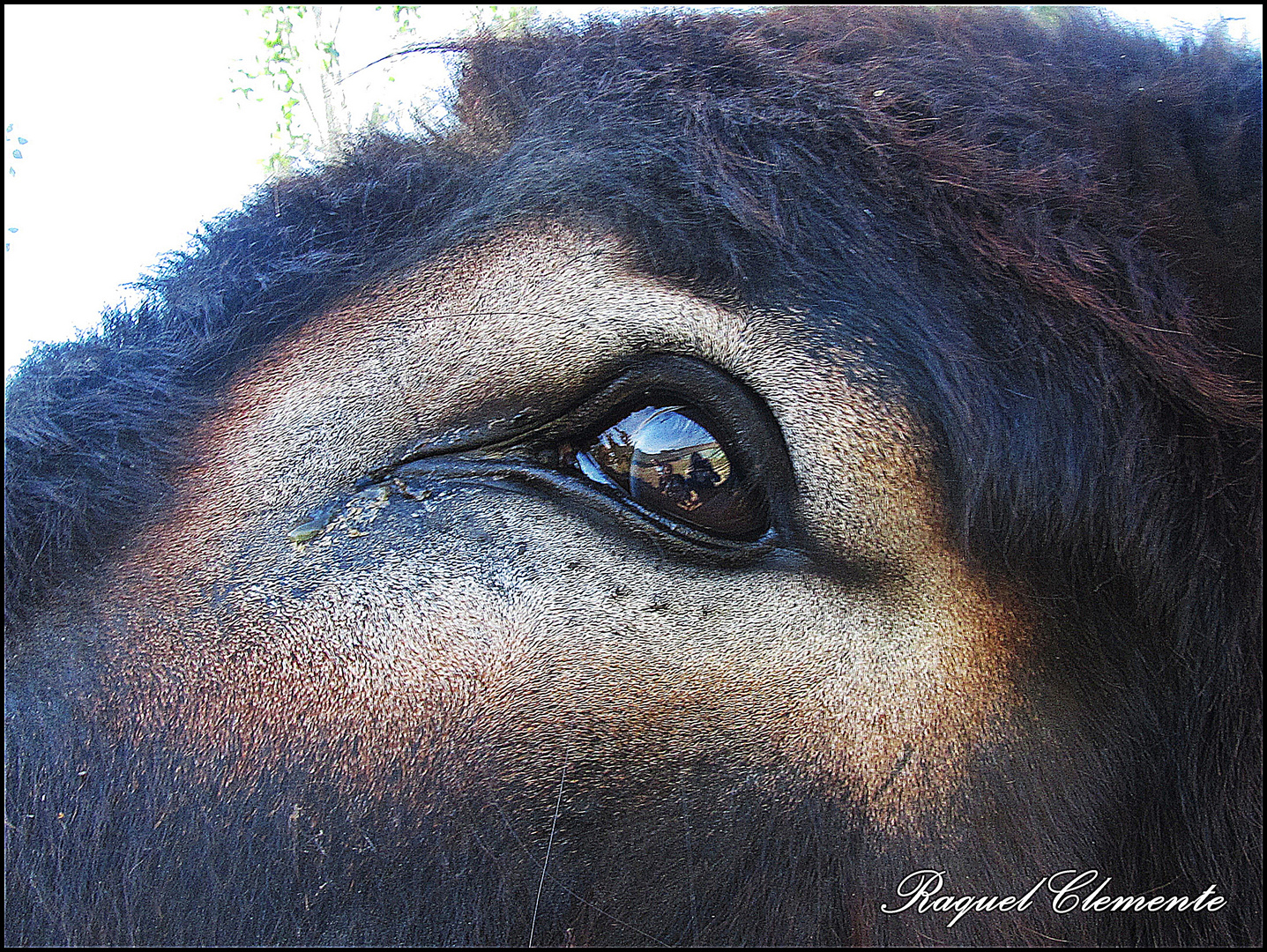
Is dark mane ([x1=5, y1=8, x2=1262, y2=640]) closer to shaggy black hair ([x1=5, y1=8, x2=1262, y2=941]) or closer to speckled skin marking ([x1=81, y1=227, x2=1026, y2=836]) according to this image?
shaggy black hair ([x1=5, y1=8, x2=1262, y2=941])

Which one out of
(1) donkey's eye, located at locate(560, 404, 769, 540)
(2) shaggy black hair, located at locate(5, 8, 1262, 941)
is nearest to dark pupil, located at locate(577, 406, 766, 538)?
(1) donkey's eye, located at locate(560, 404, 769, 540)

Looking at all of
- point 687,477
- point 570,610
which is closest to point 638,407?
point 687,477

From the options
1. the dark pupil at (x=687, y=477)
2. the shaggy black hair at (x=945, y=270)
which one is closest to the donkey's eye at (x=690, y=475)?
the dark pupil at (x=687, y=477)

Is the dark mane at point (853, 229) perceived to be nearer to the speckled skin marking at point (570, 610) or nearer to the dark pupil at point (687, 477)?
the speckled skin marking at point (570, 610)

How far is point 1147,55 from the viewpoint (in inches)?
68.9

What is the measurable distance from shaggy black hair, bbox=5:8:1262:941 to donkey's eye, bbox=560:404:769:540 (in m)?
0.24

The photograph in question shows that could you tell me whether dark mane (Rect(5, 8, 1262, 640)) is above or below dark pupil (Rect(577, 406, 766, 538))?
above

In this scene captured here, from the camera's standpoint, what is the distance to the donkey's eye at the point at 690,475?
4.91ft

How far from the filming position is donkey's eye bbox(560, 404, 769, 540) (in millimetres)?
1498

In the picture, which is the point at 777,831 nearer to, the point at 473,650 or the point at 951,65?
the point at 473,650

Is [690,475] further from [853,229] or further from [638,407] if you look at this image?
[853,229]

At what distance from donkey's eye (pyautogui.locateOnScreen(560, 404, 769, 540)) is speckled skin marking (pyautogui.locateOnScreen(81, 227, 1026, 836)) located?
0.07 metres

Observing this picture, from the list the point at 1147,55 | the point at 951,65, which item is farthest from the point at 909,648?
the point at 1147,55

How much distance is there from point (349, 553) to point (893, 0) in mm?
1637
